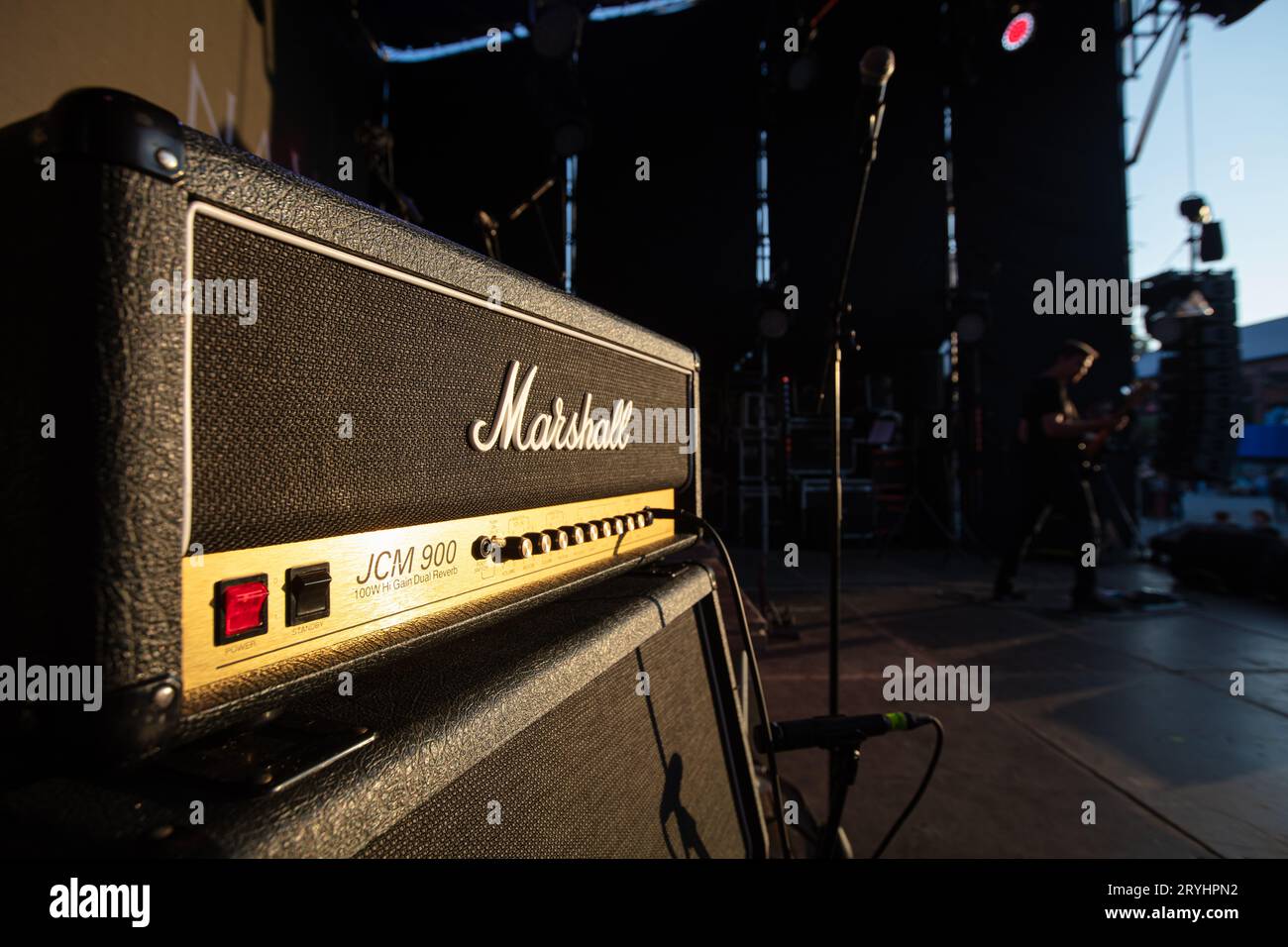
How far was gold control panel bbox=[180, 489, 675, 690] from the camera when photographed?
294mm

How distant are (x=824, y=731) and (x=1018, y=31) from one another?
5449 millimetres

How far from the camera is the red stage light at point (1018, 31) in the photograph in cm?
404

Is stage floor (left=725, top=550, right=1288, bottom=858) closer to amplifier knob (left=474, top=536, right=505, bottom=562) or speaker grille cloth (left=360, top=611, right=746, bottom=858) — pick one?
speaker grille cloth (left=360, top=611, right=746, bottom=858)

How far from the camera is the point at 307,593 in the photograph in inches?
13.3

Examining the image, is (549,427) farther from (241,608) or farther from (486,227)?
(486,227)

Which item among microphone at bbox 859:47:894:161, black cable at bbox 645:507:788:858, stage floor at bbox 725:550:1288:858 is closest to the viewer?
black cable at bbox 645:507:788:858

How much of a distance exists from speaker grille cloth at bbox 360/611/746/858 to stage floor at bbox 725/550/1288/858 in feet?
1.91

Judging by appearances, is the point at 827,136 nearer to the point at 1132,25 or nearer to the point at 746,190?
the point at 746,190

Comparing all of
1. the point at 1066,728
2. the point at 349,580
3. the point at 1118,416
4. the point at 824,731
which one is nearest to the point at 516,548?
the point at 349,580

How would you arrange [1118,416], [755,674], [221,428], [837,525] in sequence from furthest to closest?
[1118,416] → [837,525] → [755,674] → [221,428]

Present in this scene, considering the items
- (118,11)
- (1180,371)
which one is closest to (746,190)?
(1180,371)

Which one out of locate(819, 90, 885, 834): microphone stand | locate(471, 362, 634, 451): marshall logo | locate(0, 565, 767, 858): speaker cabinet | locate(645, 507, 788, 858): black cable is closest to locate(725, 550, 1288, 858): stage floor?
locate(819, 90, 885, 834): microphone stand

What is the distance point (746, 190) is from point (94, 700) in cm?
579

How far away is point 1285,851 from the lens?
1.05 meters
